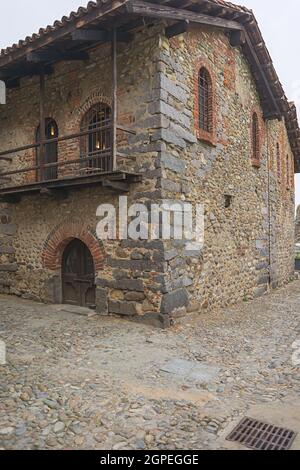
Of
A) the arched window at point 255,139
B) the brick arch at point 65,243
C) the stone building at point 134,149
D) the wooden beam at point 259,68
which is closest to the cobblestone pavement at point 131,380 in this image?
the stone building at point 134,149

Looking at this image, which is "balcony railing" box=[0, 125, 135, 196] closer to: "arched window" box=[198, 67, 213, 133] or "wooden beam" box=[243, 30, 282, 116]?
"arched window" box=[198, 67, 213, 133]

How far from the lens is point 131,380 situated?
4.09 m

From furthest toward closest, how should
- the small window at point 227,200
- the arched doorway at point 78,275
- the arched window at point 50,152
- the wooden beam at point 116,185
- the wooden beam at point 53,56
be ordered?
1. the small window at point 227,200
2. the arched window at point 50,152
3. the arched doorway at point 78,275
4. the wooden beam at point 53,56
5. the wooden beam at point 116,185

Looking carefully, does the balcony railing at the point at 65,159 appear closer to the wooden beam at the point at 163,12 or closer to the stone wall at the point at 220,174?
the stone wall at the point at 220,174

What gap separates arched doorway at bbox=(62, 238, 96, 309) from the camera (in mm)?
7719

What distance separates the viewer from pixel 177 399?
3674mm

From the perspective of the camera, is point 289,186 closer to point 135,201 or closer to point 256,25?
point 256,25

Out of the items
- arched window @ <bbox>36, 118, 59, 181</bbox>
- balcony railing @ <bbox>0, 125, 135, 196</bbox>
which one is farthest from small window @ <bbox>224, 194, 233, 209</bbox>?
arched window @ <bbox>36, 118, 59, 181</bbox>

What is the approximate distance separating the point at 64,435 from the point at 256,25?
9.83 meters

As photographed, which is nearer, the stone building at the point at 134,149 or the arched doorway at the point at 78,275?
the stone building at the point at 134,149

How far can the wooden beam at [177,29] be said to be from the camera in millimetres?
6343

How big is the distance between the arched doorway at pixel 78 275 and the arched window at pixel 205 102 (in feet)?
13.2

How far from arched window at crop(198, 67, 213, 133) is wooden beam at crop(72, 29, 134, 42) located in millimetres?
2113

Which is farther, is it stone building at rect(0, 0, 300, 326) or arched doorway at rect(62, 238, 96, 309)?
arched doorway at rect(62, 238, 96, 309)
